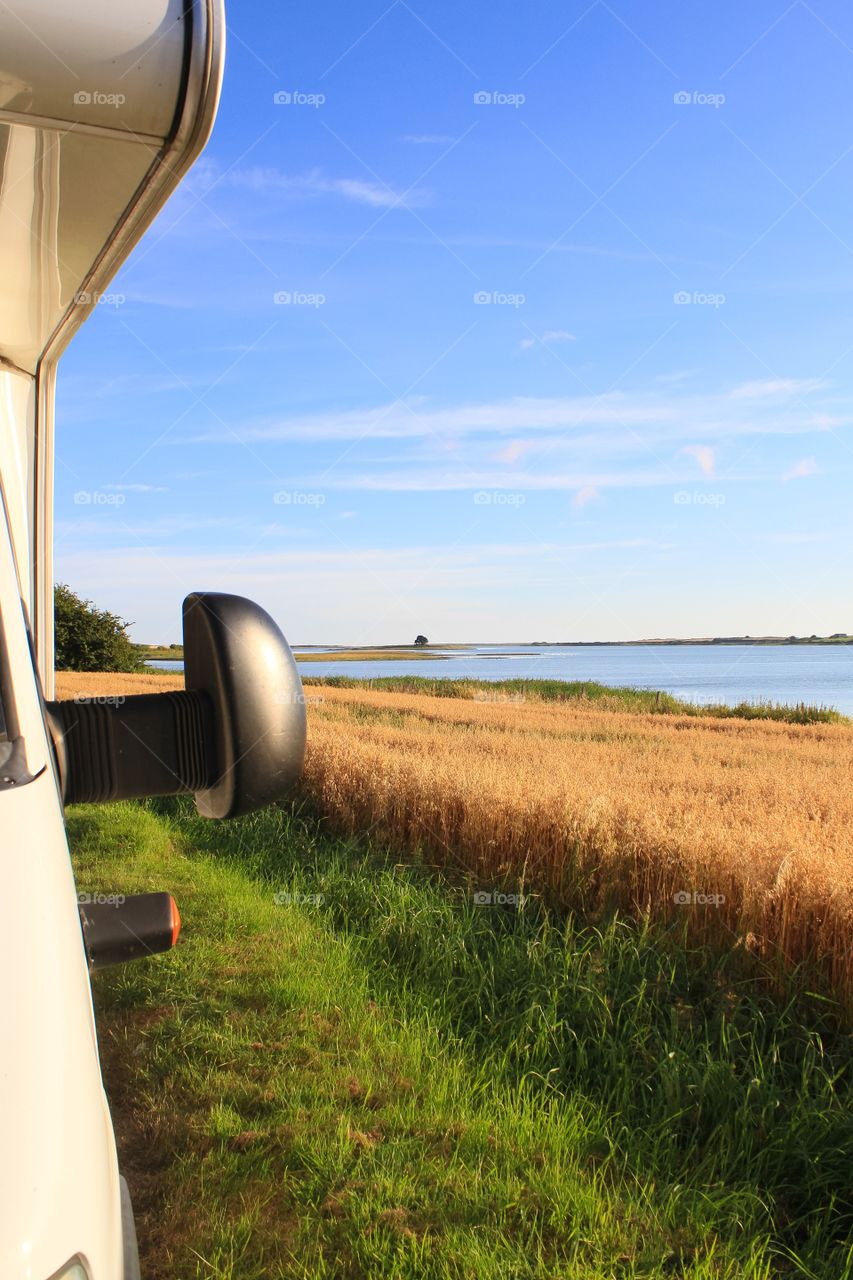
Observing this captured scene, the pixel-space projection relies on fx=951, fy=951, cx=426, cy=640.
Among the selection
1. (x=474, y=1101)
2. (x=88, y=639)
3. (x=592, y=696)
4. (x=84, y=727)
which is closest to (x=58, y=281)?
(x=84, y=727)

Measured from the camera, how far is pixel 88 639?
153ft

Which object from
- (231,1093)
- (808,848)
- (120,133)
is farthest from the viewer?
(808,848)

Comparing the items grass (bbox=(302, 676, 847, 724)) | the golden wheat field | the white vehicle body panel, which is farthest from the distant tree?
the white vehicle body panel

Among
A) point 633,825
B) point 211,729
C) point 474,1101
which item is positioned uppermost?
point 211,729

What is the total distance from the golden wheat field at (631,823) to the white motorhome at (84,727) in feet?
12.3

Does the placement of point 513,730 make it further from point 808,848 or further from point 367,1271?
point 367,1271

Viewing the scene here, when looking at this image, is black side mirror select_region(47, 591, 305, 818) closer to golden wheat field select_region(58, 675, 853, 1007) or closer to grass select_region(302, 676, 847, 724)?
golden wheat field select_region(58, 675, 853, 1007)

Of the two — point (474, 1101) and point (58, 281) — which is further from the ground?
point (58, 281)

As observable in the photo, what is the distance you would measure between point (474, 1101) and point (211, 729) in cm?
276

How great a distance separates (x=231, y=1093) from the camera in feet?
13.1

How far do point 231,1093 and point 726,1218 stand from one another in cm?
200

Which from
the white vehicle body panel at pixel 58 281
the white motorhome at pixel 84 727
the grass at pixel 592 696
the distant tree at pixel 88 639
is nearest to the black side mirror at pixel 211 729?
the white motorhome at pixel 84 727

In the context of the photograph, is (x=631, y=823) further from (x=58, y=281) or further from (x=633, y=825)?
(x=58, y=281)

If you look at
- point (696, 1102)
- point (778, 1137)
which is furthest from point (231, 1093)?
point (778, 1137)
